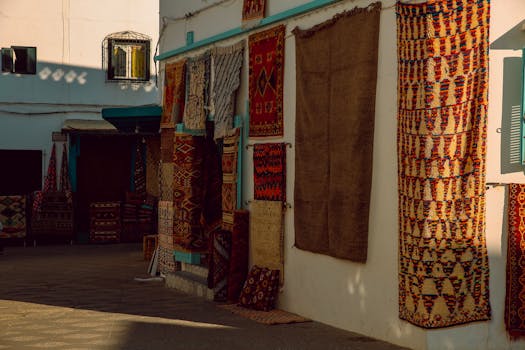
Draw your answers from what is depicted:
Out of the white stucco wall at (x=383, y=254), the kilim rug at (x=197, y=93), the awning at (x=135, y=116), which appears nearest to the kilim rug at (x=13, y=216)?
the awning at (x=135, y=116)

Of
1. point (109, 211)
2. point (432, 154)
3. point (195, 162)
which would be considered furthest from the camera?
point (109, 211)

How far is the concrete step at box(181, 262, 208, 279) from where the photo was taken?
42.6 ft

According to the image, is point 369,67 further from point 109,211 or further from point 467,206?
point 109,211

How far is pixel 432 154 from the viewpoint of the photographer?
8.24 meters

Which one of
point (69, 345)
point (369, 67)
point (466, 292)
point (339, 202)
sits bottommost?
point (69, 345)

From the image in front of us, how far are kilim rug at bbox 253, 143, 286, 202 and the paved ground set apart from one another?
1388mm

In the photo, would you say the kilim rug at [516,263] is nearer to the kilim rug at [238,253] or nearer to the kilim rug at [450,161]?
the kilim rug at [450,161]

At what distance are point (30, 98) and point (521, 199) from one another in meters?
14.4

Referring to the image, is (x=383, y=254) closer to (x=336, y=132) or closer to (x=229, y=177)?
(x=336, y=132)

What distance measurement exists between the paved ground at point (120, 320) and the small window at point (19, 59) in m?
6.36

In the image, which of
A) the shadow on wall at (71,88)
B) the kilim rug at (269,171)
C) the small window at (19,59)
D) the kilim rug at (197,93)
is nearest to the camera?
the kilim rug at (269,171)

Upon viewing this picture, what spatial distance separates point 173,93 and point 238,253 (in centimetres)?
317

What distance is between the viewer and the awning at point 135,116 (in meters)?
15.5

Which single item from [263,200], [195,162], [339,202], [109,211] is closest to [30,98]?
[109,211]
